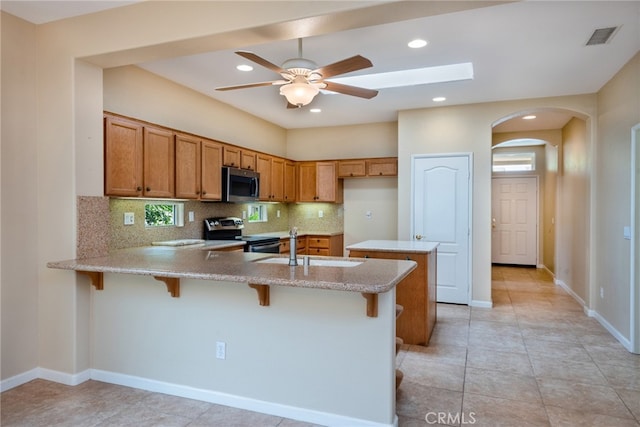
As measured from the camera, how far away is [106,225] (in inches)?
120

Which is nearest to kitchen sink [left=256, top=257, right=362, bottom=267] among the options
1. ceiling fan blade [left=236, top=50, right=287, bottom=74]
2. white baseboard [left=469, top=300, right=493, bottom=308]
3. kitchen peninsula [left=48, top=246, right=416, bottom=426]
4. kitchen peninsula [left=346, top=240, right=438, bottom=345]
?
kitchen peninsula [left=48, top=246, right=416, bottom=426]

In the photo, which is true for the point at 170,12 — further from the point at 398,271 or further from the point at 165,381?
the point at 165,381

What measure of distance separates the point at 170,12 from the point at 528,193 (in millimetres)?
8372

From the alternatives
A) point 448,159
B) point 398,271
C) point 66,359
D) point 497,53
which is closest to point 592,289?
point 448,159

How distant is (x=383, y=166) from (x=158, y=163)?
3.53 meters

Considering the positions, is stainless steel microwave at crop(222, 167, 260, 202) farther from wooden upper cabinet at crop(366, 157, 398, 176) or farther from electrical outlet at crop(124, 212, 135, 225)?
wooden upper cabinet at crop(366, 157, 398, 176)

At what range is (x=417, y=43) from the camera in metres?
3.26

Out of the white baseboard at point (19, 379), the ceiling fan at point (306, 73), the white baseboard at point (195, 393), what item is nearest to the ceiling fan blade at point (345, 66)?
the ceiling fan at point (306, 73)

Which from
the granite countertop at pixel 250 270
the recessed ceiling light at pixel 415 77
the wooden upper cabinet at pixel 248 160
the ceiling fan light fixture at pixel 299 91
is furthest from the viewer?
the wooden upper cabinet at pixel 248 160

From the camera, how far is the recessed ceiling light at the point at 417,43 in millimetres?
3227

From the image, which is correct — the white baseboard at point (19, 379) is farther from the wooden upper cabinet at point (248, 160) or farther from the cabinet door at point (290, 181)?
the cabinet door at point (290, 181)

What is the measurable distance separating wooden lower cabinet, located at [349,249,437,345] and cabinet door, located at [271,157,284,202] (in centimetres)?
264
